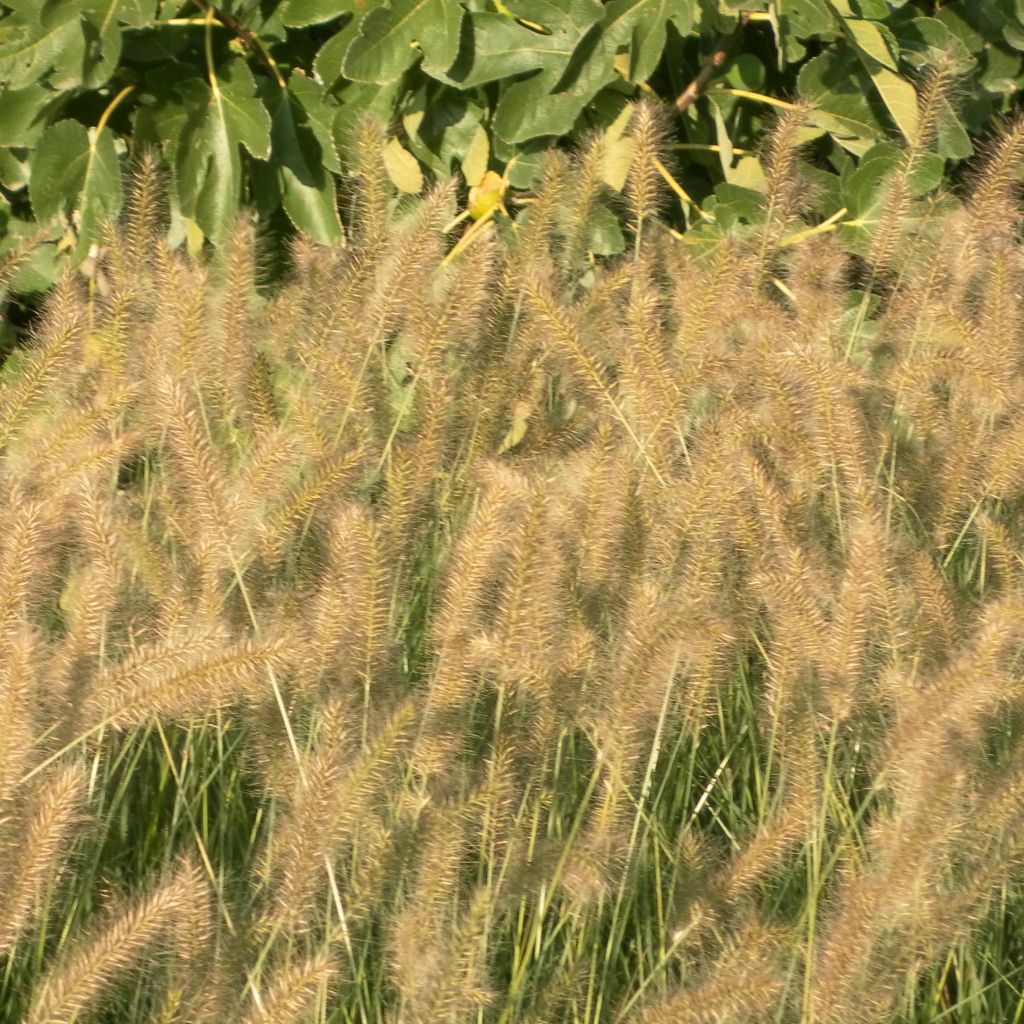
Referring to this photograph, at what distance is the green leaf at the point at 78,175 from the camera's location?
2.53 metres

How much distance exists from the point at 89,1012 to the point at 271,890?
0.20 meters

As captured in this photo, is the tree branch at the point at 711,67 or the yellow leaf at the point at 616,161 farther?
the tree branch at the point at 711,67

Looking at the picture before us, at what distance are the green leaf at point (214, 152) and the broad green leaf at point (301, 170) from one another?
0.10 m

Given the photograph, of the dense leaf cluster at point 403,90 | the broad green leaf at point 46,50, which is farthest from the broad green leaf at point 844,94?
the broad green leaf at point 46,50

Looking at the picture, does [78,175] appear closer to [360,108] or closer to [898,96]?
[360,108]

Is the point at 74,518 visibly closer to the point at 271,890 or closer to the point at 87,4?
the point at 271,890

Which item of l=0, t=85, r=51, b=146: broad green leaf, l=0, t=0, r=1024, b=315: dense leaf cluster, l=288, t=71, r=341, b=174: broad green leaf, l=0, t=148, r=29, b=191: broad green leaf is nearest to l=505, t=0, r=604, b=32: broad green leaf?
l=0, t=0, r=1024, b=315: dense leaf cluster

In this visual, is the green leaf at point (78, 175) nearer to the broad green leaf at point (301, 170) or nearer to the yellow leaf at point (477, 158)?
the broad green leaf at point (301, 170)

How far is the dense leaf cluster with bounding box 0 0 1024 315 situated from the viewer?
2482 millimetres

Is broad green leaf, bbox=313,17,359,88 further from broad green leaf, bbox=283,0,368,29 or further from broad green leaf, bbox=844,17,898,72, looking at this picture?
broad green leaf, bbox=844,17,898,72

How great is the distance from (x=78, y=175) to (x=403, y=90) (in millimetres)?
516

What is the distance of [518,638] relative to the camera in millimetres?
1582

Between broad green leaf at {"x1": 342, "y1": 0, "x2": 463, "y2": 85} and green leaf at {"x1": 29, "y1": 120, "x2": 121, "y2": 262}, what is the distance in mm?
397

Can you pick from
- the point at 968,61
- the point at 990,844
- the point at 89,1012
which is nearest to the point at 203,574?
the point at 89,1012
